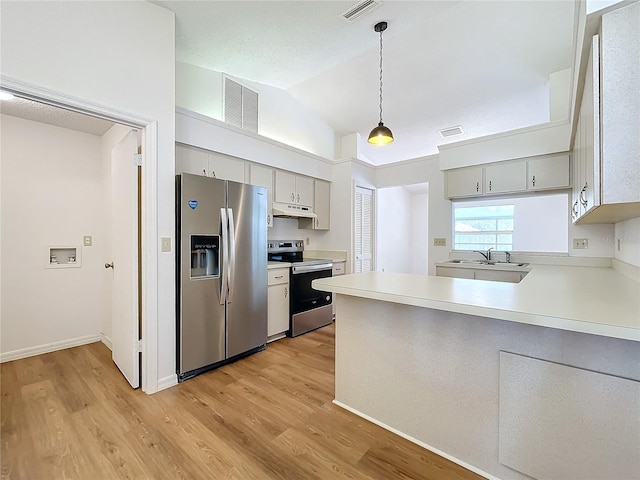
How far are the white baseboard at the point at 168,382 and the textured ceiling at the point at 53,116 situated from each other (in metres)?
2.30

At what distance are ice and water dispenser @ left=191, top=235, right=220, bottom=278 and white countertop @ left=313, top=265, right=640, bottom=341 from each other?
1.26 m

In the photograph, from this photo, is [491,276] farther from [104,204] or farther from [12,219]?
[12,219]

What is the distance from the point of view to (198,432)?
1.77 m

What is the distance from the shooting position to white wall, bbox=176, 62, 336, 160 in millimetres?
3145

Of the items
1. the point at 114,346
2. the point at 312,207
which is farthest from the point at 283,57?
the point at 114,346

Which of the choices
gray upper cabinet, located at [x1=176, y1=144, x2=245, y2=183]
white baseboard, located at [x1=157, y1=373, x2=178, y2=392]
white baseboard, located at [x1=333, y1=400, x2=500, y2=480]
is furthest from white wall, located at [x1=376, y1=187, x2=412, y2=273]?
white baseboard, located at [x1=157, y1=373, x2=178, y2=392]

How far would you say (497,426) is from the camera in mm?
1410

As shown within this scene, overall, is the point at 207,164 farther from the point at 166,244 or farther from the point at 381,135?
the point at 381,135

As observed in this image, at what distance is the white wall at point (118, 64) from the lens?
1694 mm

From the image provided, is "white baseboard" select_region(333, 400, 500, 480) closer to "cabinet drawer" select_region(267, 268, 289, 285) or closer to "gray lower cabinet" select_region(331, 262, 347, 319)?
"cabinet drawer" select_region(267, 268, 289, 285)

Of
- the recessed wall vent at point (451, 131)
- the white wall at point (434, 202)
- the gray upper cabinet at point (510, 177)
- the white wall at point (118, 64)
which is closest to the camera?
the white wall at point (118, 64)

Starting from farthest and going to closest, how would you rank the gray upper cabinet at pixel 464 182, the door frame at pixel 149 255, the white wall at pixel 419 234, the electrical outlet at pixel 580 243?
the white wall at pixel 419 234
the gray upper cabinet at pixel 464 182
the electrical outlet at pixel 580 243
the door frame at pixel 149 255

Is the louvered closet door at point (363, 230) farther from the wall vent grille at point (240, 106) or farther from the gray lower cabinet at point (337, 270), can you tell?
the wall vent grille at point (240, 106)

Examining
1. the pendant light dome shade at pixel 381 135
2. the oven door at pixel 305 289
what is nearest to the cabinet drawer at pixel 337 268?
the oven door at pixel 305 289
